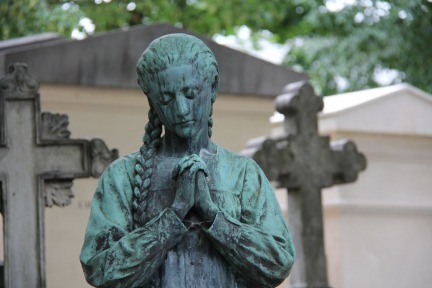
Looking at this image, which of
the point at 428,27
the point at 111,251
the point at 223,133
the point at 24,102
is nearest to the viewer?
the point at 111,251

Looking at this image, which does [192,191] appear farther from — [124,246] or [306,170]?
[306,170]

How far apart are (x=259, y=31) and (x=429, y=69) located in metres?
2.79

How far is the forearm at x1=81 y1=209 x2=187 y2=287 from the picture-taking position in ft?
Answer: 18.4

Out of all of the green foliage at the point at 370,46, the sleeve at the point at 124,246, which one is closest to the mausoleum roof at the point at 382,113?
the green foliage at the point at 370,46

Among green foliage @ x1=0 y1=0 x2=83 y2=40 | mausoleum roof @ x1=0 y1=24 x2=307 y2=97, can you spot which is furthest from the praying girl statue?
green foliage @ x1=0 y1=0 x2=83 y2=40

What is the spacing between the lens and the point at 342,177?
1090cm

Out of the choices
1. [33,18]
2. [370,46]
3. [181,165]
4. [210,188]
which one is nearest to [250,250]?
[210,188]

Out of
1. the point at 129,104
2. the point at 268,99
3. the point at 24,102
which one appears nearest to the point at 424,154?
the point at 268,99

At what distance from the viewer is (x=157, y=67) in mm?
5746

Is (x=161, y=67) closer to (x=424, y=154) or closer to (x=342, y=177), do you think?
(x=342, y=177)

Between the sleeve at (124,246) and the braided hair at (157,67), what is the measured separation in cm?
8

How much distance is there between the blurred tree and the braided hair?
1084 cm

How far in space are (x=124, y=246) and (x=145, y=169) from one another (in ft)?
1.28

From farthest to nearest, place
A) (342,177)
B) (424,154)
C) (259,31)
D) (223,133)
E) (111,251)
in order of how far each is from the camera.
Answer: (259,31) → (424,154) → (223,133) → (342,177) → (111,251)
